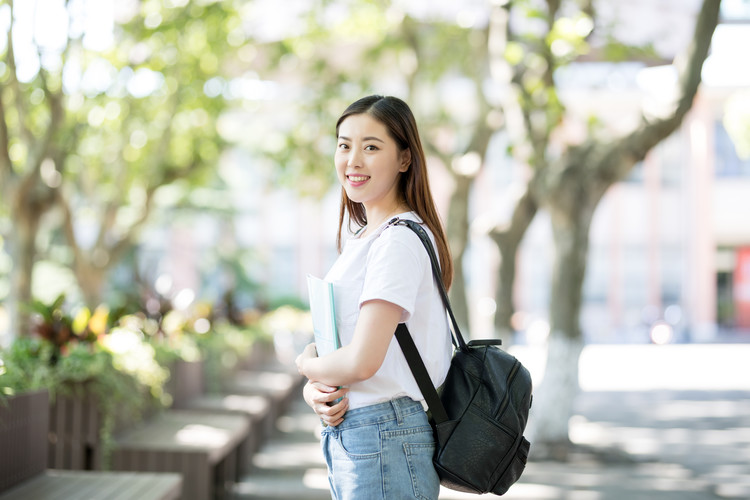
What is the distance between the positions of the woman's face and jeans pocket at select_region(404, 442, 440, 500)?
2.33 ft

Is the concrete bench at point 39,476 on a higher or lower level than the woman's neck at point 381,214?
lower

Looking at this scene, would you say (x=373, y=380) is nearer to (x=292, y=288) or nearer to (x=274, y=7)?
(x=274, y=7)

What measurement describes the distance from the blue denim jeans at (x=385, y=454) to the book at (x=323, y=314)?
0.19 metres

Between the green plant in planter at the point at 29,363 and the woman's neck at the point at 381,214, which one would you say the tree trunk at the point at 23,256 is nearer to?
the green plant in planter at the point at 29,363

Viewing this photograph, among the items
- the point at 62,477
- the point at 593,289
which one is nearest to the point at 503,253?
the point at 62,477

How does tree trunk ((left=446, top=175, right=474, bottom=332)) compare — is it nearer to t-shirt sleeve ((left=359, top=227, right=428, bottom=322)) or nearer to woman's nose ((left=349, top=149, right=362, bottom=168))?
woman's nose ((left=349, top=149, right=362, bottom=168))

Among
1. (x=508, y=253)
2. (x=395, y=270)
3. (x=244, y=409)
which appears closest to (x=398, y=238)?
(x=395, y=270)

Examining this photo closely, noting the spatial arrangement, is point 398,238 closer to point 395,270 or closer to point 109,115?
point 395,270

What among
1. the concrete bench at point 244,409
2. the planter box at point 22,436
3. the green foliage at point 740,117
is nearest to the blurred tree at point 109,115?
the concrete bench at point 244,409

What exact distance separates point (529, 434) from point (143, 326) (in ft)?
15.6

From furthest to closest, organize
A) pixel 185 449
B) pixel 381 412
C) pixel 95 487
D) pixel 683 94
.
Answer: pixel 683 94 < pixel 185 449 < pixel 95 487 < pixel 381 412

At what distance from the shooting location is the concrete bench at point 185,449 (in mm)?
6254

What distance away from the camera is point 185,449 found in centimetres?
629

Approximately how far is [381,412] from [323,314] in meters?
0.31
